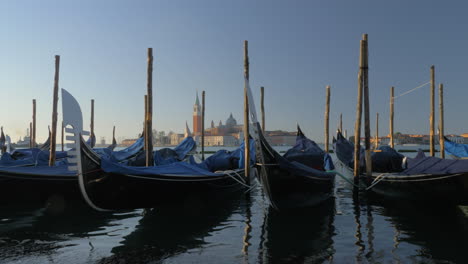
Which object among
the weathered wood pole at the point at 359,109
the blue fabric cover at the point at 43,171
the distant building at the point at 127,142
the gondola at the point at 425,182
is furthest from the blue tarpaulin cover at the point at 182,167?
the distant building at the point at 127,142

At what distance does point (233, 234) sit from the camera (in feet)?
17.9

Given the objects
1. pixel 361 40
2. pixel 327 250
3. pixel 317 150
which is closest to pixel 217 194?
pixel 317 150

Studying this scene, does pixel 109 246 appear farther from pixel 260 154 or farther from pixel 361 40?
pixel 361 40

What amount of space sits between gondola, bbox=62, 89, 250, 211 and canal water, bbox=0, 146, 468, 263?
0.37 metres

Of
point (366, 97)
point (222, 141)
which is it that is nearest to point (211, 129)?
point (222, 141)

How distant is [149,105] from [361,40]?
5.63 meters

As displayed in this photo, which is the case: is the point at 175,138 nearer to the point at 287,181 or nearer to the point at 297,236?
the point at 287,181

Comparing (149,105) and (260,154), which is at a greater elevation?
(149,105)

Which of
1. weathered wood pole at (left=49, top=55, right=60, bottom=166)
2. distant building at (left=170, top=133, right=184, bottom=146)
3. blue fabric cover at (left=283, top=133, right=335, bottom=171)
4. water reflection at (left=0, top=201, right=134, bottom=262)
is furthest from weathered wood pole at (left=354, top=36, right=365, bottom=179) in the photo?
distant building at (left=170, top=133, right=184, bottom=146)

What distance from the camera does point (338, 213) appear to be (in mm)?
7004

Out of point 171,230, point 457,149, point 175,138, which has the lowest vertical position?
point 171,230

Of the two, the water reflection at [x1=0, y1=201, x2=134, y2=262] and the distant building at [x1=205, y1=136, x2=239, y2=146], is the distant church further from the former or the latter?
the water reflection at [x1=0, y1=201, x2=134, y2=262]

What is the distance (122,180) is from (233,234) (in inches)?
81.0

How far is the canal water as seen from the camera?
432 cm
